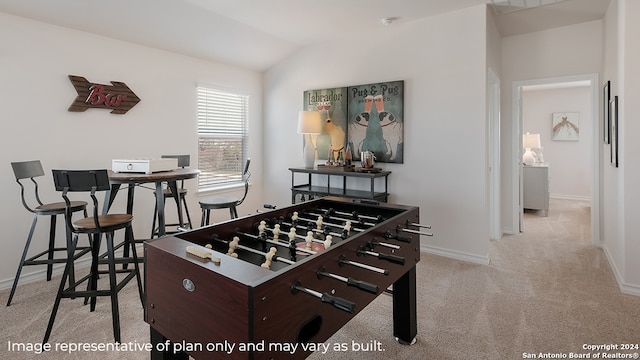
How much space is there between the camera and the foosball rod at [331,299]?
1.00 meters

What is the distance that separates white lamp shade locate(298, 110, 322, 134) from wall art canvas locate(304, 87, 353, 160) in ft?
0.67

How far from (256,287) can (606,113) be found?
411 cm

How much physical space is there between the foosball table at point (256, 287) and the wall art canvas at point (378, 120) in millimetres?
2201

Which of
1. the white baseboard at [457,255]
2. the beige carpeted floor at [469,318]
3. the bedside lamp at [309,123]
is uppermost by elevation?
the bedside lamp at [309,123]

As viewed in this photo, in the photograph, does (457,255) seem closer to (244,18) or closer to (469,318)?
(469,318)

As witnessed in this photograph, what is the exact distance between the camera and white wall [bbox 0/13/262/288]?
282 cm

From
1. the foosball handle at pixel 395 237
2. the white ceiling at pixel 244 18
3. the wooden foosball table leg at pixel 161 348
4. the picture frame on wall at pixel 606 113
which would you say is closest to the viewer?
the wooden foosball table leg at pixel 161 348

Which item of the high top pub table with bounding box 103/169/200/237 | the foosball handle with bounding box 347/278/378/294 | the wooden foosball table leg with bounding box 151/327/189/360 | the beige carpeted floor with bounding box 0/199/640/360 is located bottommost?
the beige carpeted floor with bounding box 0/199/640/360

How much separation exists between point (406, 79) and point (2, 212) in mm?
3948

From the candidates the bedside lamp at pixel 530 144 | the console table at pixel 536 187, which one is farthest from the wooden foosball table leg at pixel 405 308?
the bedside lamp at pixel 530 144

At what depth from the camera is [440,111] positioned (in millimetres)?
3555

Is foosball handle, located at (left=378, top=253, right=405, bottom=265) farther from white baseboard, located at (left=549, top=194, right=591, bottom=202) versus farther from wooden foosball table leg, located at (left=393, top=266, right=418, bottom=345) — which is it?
white baseboard, located at (left=549, top=194, right=591, bottom=202)

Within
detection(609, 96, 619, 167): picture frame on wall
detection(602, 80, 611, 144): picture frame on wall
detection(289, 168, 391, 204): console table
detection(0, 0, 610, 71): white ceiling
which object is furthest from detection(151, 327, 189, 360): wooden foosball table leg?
detection(602, 80, 611, 144): picture frame on wall

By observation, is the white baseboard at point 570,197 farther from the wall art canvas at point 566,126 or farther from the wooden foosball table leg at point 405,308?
the wooden foosball table leg at point 405,308
